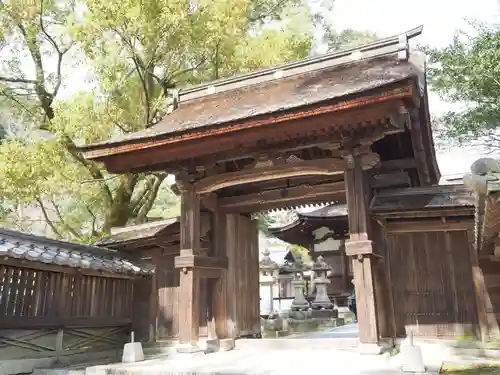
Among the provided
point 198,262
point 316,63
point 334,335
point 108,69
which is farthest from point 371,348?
point 108,69

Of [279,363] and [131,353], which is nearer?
[279,363]

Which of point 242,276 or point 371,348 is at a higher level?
point 242,276

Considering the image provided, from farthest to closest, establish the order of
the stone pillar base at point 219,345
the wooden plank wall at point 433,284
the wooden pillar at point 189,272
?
the stone pillar base at point 219,345 < the wooden pillar at point 189,272 < the wooden plank wall at point 433,284

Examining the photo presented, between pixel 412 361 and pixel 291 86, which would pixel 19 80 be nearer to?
pixel 291 86

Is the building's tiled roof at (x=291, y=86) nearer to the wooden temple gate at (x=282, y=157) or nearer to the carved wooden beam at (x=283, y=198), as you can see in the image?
the wooden temple gate at (x=282, y=157)

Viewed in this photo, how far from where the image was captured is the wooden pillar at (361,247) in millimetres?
Answer: 6734

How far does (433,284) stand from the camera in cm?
779

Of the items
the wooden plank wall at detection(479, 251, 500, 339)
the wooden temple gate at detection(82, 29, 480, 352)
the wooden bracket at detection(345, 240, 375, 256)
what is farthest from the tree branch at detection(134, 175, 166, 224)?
the wooden plank wall at detection(479, 251, 500, 339)

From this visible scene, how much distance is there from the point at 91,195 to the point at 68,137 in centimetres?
239

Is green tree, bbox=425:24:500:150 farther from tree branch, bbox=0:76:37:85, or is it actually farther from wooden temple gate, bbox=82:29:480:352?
tree branch, bbox=0:76:37:85

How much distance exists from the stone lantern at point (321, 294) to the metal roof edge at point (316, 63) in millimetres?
9467

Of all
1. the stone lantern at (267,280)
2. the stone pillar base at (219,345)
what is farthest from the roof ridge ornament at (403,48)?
the stone lantern at (267,280)

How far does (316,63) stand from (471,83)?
11.4 m

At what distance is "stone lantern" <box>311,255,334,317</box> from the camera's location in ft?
53.7
